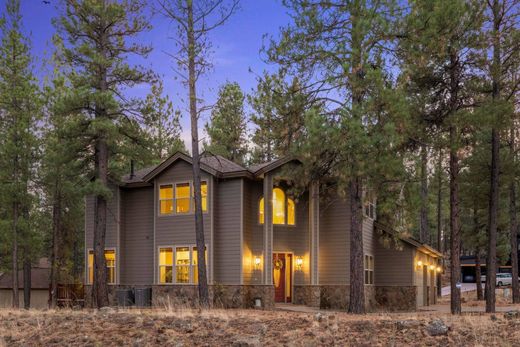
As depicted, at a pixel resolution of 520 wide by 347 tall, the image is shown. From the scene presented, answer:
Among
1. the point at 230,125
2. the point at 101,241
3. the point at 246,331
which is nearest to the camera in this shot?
the point at 246,331

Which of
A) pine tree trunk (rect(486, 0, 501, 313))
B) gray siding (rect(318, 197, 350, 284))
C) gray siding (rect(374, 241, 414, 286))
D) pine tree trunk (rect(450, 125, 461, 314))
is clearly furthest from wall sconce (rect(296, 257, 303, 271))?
pine tree trunk (rect(486, 0, 501, 313))

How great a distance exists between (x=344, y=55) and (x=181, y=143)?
2463cm

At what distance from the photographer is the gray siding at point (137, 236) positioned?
27344 mm

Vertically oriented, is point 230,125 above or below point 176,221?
above

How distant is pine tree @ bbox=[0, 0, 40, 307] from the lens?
98.4ft

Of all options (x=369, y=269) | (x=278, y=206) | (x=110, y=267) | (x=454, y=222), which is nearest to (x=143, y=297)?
(x=110, y=267)

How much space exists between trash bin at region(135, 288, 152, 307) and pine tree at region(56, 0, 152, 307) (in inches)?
56.7

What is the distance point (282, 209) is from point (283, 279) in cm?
287

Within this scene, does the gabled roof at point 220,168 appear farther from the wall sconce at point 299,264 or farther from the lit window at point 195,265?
the wall sconce at point 299,264

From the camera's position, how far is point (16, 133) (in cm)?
3042

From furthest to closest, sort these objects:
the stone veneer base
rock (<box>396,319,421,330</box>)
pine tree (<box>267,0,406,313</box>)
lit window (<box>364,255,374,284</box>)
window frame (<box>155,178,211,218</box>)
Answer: lit window (<box>364,255,374,284</box>)
window frame (<box>155,178,211,218</box>)
the stone veneer base
pine tree (<box>267,0,406,313</box>)
rock (<box>396,319,421,330</box>)

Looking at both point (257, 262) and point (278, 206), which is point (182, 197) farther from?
point (257, 262)

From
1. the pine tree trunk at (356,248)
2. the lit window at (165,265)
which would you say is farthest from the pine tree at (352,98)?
the lit window at (165,265)

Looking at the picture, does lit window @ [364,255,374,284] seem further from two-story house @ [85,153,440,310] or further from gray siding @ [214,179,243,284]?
gray siding @ [214,179,243,284]
